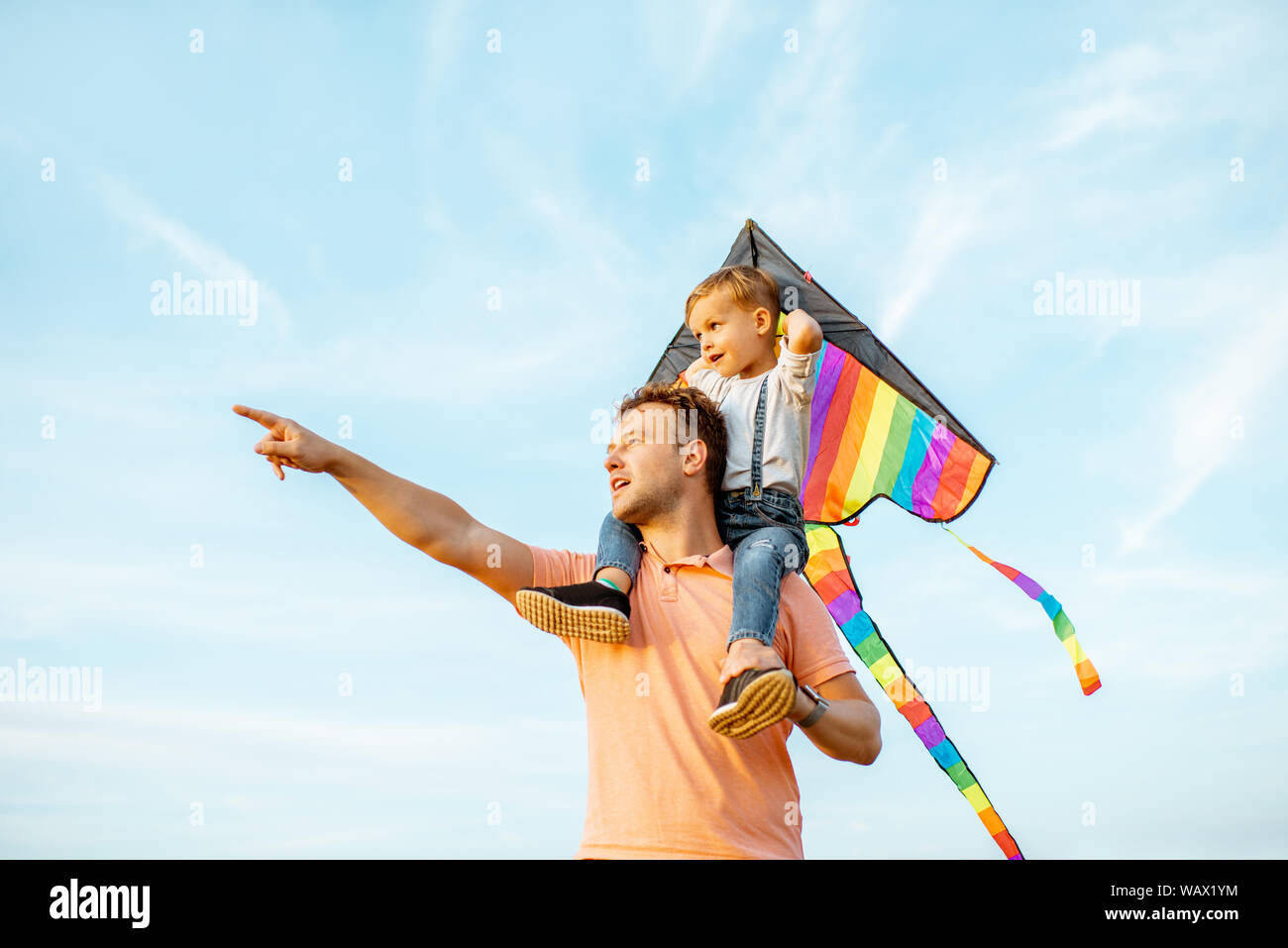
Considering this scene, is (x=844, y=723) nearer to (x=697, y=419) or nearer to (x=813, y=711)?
(x=813, y=711)

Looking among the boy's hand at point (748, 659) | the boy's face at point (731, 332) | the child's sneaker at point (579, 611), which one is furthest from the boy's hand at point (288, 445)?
the boy's face at point (731, 332)

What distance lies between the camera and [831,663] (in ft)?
10.1

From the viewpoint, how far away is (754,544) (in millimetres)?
3062

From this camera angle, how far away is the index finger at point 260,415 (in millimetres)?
2883

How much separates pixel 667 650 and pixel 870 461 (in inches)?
91.6

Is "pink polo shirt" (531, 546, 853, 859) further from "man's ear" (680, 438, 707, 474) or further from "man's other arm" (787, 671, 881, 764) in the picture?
"man's ear" (680, 438, 707, 474)

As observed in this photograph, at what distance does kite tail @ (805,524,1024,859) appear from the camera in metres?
4.84

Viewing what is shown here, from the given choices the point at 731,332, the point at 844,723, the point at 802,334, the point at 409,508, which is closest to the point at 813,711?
the point at 844,723

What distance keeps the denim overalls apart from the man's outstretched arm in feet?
0.94

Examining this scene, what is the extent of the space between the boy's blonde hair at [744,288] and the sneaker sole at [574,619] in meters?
1.29
